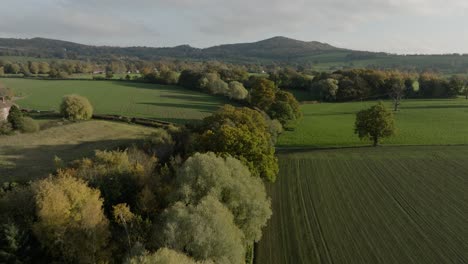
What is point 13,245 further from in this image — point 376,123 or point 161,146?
point 376,123

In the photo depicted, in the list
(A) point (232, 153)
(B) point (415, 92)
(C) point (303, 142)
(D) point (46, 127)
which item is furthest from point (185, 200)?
(B) point (415, 92)

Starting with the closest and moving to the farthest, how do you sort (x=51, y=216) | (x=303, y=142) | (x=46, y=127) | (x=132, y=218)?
(x=51, y=216)
(x=132, y=218)
(x=303, y=142)
(x=46, y=127)

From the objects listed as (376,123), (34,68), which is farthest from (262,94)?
(34,68)

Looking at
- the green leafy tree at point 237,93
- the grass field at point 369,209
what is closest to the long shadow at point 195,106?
the green leafy tree at point 237,93

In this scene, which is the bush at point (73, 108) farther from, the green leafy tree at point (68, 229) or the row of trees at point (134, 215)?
the green leafy tree at point (68, 229)

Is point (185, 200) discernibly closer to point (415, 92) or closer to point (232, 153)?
point (232, 153)

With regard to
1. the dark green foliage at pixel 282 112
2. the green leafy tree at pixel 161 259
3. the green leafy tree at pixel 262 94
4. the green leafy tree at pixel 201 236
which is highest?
the green leafy tree at pixel 262 94
